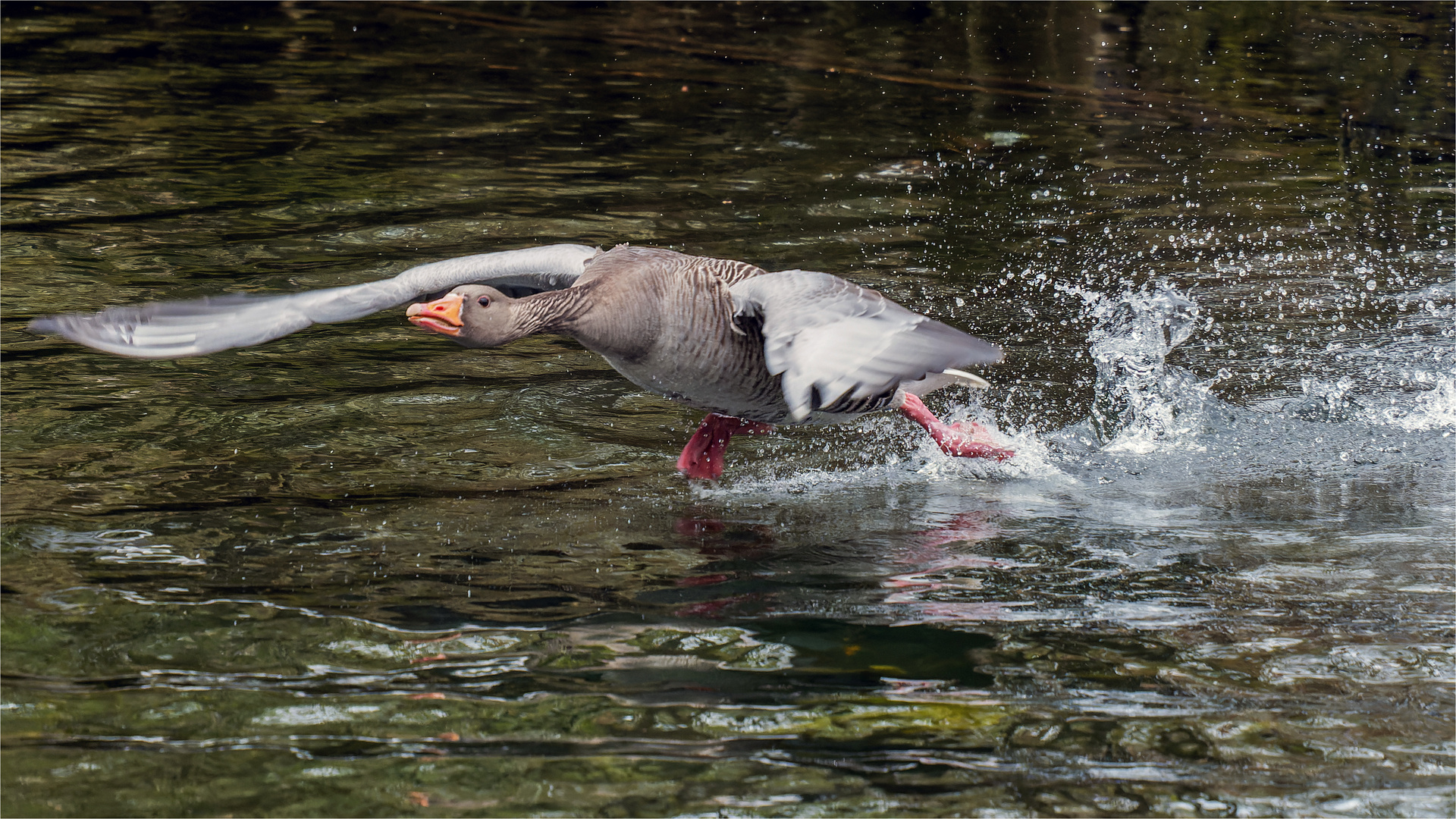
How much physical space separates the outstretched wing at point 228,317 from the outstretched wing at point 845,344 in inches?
64.1

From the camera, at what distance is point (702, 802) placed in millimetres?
3727

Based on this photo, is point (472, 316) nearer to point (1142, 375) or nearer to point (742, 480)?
point (742, 480)

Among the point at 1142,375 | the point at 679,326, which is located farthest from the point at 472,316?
the point at 1142,375

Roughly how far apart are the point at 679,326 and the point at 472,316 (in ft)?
2.97

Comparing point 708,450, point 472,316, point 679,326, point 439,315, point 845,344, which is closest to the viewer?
point 845,344

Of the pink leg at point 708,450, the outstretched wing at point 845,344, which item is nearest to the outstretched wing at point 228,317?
the pink leg at point 708,450

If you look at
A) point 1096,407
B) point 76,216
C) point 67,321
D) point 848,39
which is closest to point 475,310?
point 67,321

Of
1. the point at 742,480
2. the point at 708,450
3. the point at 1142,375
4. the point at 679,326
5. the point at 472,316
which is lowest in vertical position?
the point at 742,480

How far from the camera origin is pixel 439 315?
5.74 m

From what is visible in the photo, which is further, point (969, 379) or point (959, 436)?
A: point (969, 379)

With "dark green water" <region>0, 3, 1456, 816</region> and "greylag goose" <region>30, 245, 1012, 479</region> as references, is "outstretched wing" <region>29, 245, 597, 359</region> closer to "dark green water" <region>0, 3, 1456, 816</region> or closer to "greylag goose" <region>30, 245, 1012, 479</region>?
"greylag goose" <region>30, 245, 1012, 479</region>

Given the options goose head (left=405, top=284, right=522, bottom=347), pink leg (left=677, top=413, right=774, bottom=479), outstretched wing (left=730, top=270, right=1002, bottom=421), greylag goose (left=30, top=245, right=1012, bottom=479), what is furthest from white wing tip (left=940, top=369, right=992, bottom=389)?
goose head (left=405, top=284, right=522, bottom=347)

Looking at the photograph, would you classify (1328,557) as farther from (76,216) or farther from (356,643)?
(76,216)

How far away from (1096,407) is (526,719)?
14.1 feet
